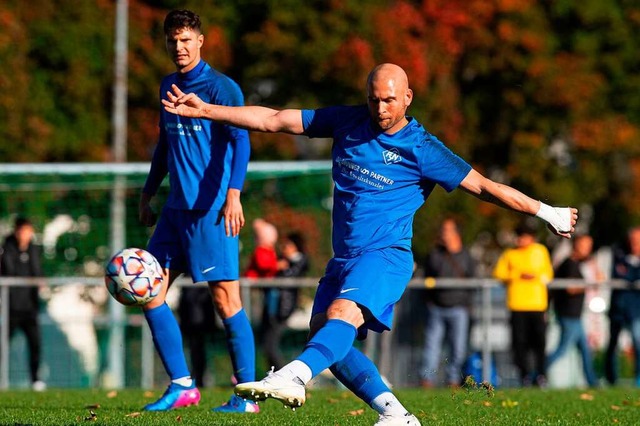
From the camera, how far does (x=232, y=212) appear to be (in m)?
9.65

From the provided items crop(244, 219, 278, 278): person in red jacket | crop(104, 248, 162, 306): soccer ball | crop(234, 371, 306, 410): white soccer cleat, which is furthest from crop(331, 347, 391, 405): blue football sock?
Answer: crop(244, 219, 278, 278): person in red jacket

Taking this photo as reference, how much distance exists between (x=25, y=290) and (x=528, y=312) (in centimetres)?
583

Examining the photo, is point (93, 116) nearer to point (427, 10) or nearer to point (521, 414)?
point (427, 10)

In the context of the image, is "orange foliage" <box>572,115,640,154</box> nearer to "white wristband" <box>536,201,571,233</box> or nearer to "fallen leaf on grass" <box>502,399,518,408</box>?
"fallen leaf on grass" <box>502,399,518,408</box>

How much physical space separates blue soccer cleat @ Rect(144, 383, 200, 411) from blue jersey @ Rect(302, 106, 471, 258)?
2364 millimetres

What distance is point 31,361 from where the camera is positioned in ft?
53.0

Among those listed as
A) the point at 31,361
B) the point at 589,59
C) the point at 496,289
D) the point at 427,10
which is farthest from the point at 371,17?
the point at 31,361

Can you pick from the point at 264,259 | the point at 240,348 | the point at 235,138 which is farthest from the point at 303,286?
the point at 235,138

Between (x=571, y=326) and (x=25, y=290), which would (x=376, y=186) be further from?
(x=571, y=326)

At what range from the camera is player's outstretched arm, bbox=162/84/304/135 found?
7.98 m

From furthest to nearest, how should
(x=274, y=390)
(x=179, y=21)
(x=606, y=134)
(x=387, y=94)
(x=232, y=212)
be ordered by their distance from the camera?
(x=606, y=134), (x=232, y=212), (x=179, y=21), (x=387, y=94), (x=274, y=390)

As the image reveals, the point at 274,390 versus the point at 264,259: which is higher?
the point at 264,259

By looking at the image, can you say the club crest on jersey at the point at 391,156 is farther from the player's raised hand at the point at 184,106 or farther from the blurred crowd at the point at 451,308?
the blurred crowd at the point at 451,308

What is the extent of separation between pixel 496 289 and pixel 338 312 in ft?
30.9
